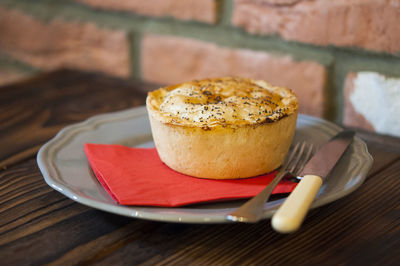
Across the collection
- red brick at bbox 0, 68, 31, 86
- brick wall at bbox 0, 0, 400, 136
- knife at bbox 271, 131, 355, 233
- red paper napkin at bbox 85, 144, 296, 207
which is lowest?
red brick at bbox 0, 68, 31, 86

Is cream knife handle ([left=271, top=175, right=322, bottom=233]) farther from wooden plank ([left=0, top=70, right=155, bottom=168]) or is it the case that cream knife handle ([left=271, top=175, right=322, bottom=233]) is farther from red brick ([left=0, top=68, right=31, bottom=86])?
red brick ([left=0, top=68, right=31, bottom=86])

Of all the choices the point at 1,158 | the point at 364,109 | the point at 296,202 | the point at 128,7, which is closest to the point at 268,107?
the point at 296,202

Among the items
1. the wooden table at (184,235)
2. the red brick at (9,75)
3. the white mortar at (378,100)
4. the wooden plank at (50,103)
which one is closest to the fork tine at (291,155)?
the wooden table at (184,235)

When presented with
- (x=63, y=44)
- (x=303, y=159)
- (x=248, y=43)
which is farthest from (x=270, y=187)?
(x=63, y=44)

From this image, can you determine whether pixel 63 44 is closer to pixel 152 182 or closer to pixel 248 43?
pixel 248 43

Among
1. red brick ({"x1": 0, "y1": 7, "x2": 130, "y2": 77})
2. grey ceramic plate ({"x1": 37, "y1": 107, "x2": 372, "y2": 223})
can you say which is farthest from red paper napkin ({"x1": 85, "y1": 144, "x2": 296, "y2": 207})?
red brick ({"x1": 0, "y1": 7, "x2": 130, "y2": 77})
